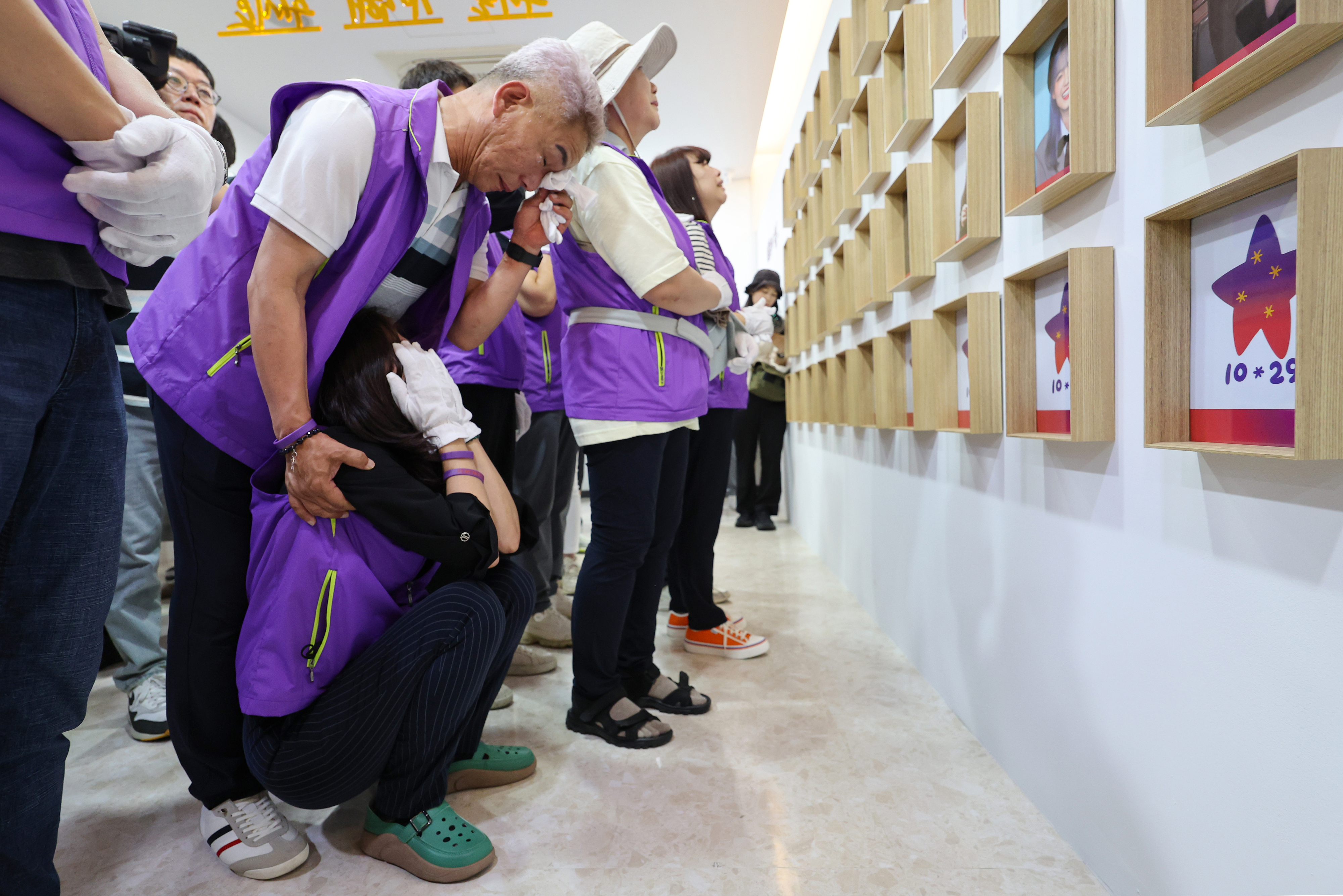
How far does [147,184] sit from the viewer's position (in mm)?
765

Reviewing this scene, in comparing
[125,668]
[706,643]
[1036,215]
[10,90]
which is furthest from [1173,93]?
[125,668]

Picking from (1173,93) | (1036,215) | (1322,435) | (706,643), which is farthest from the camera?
(706,643)

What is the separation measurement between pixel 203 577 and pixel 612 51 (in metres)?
1.17

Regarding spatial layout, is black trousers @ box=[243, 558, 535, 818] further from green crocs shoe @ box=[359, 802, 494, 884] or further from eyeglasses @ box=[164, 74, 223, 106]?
eyeglasses @ box=[164, 74, 223, 106]

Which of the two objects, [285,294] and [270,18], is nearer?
[285,294]

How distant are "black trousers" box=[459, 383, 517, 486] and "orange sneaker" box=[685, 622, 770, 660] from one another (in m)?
0.74

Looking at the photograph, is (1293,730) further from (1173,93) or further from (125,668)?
(125,668)

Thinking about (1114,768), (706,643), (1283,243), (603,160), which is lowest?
(706,643)

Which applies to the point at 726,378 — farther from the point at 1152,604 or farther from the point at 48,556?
the point at 48,556

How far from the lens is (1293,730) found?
70 centimetres

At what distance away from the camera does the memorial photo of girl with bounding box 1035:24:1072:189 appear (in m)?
1.10

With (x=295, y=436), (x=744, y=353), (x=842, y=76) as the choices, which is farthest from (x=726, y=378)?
(x=295, y=436)

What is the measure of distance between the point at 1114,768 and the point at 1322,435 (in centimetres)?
58

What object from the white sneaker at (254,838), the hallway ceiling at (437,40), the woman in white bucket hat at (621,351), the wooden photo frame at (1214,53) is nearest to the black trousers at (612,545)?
the woman in white bucket hat at (621,351)
